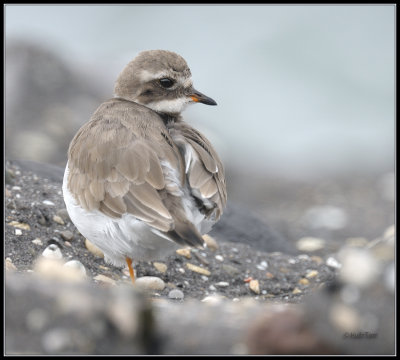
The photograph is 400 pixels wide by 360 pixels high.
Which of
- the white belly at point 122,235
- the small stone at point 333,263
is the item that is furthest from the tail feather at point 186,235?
the small stone at point 333,263

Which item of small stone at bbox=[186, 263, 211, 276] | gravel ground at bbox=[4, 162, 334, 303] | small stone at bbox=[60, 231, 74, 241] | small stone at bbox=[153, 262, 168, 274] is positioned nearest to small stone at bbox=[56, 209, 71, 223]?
gravel ground at bbox=[4, 162, 334, 303]

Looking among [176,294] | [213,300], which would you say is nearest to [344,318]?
[213,300]

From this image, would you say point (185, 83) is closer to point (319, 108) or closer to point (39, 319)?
point (39, 319)

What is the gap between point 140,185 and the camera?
4.76 m

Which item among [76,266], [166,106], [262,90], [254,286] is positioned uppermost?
[262,90]

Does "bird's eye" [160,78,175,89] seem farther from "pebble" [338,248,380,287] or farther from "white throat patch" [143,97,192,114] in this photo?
"pebble" [338,248,380,287]

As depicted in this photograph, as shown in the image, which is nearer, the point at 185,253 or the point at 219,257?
the point at 185,253

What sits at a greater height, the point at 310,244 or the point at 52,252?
the point at 310,244

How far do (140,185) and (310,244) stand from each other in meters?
3.83

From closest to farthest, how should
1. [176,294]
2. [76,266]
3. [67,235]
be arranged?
[76,266] < [176,294] < [67,235]

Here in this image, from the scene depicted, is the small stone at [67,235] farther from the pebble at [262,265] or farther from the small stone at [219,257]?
the pebble at [262,265]

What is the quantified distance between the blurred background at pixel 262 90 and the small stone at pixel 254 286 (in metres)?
3.39

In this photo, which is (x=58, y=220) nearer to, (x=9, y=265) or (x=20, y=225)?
(x=20, y=225)

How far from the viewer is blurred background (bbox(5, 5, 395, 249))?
11.2 meters
